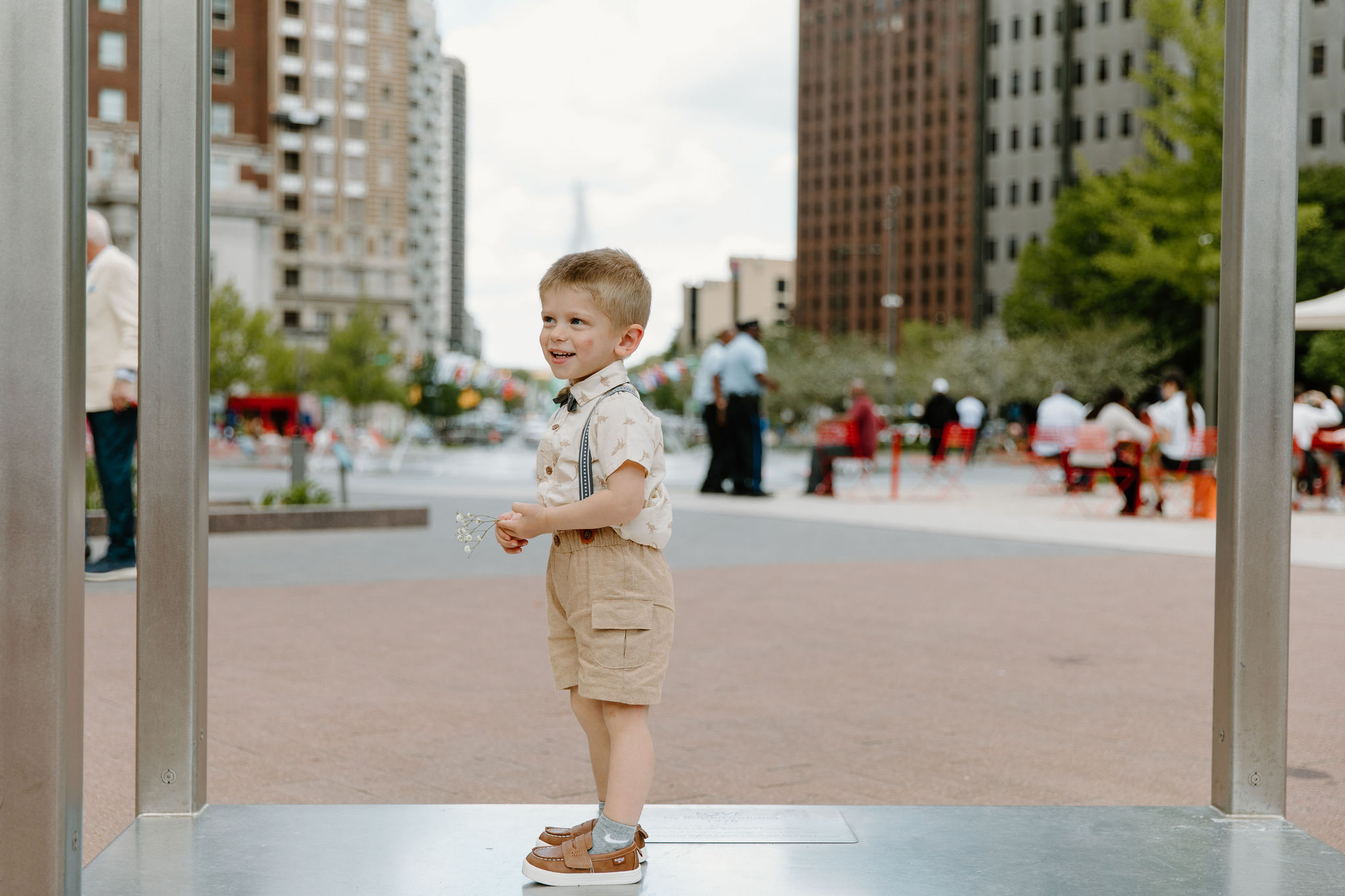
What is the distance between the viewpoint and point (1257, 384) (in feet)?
10.2

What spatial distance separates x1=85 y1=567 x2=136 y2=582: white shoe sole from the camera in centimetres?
822

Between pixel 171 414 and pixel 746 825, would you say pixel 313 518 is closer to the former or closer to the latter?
pixel 171 414

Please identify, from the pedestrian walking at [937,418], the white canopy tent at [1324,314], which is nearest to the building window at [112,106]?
the pedestrian walking at [937,418]

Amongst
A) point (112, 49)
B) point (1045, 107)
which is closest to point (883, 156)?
point (1045, 107)

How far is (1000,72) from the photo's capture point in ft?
303

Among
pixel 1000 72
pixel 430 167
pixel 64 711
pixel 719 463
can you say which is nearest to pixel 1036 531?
Answer: pixel 719 463

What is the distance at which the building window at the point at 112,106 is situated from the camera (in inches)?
2542

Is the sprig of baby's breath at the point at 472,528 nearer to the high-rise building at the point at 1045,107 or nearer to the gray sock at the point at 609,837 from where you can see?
the gray sock at the point at 609,837

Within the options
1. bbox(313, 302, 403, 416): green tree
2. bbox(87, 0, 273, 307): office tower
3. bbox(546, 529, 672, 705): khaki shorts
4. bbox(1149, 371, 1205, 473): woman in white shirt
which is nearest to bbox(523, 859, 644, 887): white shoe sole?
bbox(546, 529, 672, 705): khaki shorts

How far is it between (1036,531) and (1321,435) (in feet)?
19.2

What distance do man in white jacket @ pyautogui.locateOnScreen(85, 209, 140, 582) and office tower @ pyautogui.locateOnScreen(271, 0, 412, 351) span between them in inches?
3371

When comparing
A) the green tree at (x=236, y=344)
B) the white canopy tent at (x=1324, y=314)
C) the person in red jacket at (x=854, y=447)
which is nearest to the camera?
the white canopy tent at (x=1324, y=314)

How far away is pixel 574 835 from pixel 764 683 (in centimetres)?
276

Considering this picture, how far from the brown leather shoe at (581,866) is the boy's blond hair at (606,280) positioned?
1048mm
